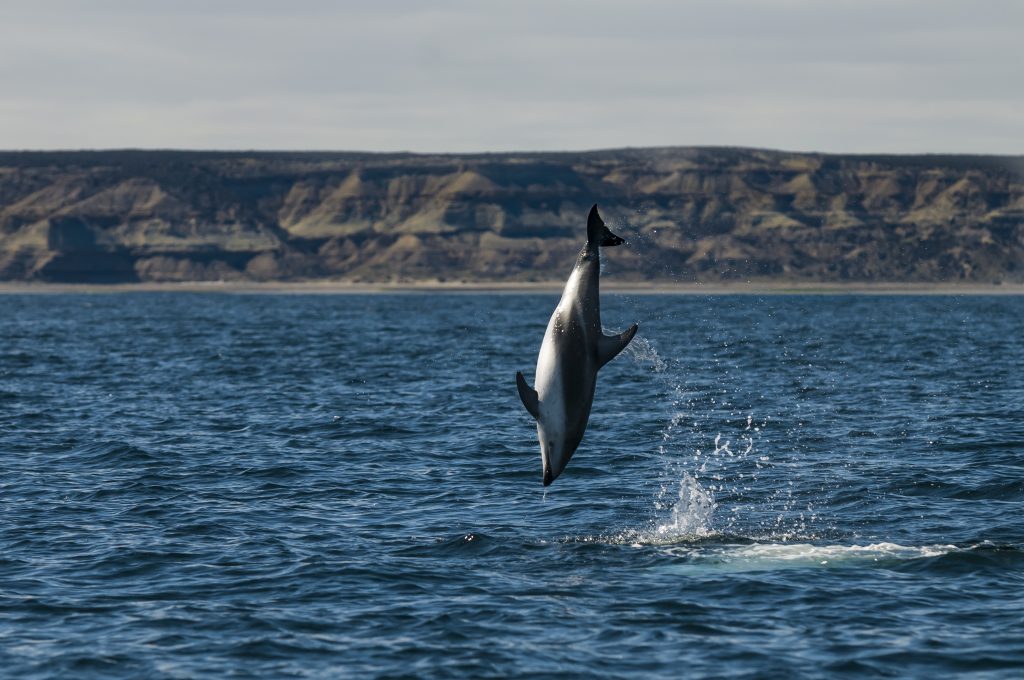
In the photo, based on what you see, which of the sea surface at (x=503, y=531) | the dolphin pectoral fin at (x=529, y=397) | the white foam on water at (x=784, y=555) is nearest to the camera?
the dolphin pectoral fin at (x=529, y=397)

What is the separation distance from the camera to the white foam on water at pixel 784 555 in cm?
2303

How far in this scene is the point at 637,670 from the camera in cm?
1744

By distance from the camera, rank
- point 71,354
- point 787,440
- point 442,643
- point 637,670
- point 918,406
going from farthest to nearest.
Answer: point 71,354
point 918,406
point 787,440
point 442,643
point 637,670

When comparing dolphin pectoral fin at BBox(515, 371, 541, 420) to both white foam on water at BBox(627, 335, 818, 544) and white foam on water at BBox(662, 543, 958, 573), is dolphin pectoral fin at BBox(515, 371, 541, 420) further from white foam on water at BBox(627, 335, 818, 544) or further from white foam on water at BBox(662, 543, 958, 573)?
white foam on water at BBox(662, 543, 958, 573)

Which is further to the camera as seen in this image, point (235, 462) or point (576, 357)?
point (235, 462)

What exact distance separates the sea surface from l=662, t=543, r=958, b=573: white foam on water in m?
0.09

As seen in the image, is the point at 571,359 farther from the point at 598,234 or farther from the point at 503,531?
the point at 503,531

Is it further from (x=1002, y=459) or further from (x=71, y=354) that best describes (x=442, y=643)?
(x=71, y=354)

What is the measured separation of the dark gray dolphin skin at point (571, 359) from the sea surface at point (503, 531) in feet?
4.77

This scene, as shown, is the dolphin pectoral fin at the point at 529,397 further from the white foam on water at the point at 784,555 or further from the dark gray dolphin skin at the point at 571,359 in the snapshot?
the white foam on water at the point at 784,555

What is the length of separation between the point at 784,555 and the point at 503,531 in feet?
17.1

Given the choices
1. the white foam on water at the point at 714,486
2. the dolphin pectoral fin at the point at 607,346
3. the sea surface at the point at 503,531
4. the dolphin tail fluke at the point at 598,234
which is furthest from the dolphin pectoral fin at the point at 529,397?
the sea surface at the point at 503,531

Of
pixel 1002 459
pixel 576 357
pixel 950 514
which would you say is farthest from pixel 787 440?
pixel 576 357

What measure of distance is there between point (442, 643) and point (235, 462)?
16696mm
